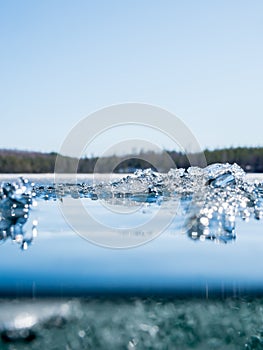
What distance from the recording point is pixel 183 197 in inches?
200

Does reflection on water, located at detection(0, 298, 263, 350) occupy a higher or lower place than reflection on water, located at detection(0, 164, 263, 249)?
lower

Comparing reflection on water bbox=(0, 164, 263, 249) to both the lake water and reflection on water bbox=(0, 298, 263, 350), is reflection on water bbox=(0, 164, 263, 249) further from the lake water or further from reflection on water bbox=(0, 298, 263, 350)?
reflection on water bbox=(0, 298, 263, 350)

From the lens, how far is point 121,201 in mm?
4840

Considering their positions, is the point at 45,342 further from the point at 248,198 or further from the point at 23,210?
the point at 248,198

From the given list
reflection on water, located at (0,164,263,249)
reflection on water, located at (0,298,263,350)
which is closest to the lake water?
reflection on water, located at (0,298,263,350)

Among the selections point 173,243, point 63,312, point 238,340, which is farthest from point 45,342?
point 173,243

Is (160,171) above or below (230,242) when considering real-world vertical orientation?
above

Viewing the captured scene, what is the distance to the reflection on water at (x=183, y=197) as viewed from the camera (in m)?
2.83

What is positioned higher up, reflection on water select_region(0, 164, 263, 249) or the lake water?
reflection on water select_region(0, 164, 263, 249)

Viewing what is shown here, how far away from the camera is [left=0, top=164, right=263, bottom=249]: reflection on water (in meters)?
2.83

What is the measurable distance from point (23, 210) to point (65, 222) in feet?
1.90

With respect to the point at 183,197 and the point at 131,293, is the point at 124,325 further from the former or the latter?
the point at 183,197

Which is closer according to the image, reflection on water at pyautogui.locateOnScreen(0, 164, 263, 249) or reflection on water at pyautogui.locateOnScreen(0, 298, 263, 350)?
reflection on water at pyautogui.locateOnScreen(0, 298, 263, 350)

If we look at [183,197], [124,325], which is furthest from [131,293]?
[183,197]
